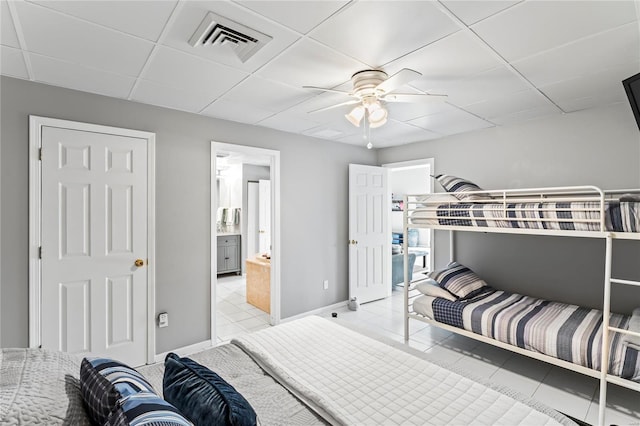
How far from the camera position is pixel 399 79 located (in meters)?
1.91

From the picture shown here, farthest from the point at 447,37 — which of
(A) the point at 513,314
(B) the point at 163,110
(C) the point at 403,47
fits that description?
(B) the point at 163,110

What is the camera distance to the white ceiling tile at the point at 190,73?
201cm

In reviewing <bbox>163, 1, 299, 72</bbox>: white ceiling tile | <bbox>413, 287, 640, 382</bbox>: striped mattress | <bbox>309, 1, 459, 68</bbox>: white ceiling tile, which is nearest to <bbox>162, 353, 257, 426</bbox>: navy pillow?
<bbox>163, 1, 299, 72</bbox>: white ceiling tile

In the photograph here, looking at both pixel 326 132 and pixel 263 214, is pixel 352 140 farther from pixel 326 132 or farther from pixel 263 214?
pixel 263 214

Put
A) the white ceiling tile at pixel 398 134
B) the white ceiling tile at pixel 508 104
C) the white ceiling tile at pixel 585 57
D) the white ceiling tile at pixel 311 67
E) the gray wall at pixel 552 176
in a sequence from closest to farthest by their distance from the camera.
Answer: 1. the white ceiling tile at pixel 585 57
2. the white ceiling tile at pixel 311 67
3. the white ceiling tile at pixel 508 104
4. the gray wall at pixel 552 176
5. the white ceiling tile at pixel 398 134

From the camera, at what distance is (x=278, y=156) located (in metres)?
3.82

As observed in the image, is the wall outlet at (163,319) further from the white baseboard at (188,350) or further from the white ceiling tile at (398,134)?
the white ceiling tile at (398,134)

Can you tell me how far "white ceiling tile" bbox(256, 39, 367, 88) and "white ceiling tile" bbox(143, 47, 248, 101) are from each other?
11.4 inches

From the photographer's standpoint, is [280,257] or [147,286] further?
[280,257]

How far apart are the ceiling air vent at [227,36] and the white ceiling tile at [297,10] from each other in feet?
0.58

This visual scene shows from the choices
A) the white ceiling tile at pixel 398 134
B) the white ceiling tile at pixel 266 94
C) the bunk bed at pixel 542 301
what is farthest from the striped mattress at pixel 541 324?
the white ceiling tile at pixel 266 94

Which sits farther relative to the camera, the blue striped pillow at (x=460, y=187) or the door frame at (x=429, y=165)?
the door frame at (x=429, y=165)

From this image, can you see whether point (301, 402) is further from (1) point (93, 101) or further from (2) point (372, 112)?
(1) point (93, 101)

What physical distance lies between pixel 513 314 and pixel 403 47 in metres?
2.44
